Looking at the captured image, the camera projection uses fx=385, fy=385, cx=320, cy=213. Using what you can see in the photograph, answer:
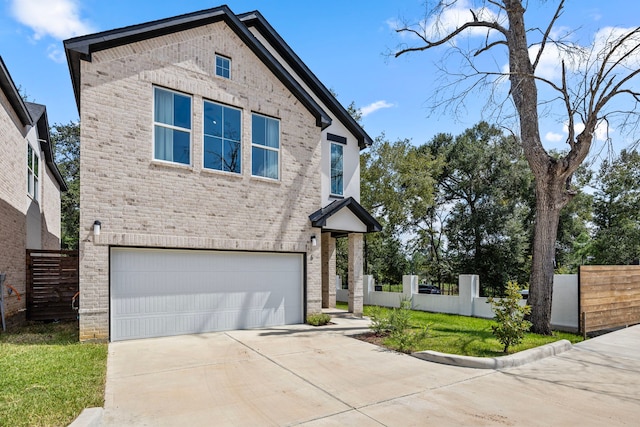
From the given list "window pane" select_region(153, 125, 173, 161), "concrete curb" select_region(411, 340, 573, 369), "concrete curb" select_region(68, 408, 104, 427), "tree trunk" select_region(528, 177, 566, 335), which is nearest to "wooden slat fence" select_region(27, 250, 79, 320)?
"window pane" select_region(153, 125, 173, 161)

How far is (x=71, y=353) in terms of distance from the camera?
7527mm

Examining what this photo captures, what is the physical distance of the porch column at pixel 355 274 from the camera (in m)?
13.9

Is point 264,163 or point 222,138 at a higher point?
point 222,138

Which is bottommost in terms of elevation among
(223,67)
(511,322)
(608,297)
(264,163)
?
(608,297)

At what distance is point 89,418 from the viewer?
4406 millimetres

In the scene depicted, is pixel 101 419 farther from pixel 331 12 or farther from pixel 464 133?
pixel 464 133

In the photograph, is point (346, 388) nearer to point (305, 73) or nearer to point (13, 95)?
point (305, 73)

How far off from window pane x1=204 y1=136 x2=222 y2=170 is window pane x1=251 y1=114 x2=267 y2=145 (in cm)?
114

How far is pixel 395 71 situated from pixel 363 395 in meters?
11.6

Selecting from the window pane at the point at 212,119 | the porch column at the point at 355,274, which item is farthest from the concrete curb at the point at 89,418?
the porch column at the point at 355,274

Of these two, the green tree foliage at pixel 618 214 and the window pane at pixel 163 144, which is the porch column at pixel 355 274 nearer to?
the window pane at pixel 163 144

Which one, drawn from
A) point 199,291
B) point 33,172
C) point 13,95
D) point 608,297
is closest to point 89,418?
point 199,291

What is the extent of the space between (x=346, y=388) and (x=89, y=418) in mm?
3429

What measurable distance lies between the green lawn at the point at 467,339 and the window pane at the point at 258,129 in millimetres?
6677
